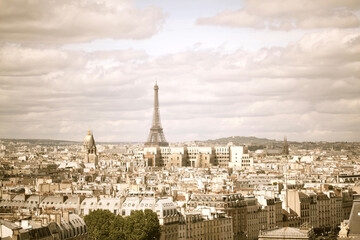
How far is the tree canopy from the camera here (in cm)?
6147

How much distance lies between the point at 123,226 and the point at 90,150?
4254 inches

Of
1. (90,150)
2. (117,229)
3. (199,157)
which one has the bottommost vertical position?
(117,229)

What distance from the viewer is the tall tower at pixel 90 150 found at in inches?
6521

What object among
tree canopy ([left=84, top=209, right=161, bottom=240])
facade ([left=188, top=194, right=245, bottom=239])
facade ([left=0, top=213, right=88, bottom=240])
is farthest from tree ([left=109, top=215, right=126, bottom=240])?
facade ([left=188, top=194, right=245, bottom=239])

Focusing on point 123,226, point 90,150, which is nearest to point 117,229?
point 123,226

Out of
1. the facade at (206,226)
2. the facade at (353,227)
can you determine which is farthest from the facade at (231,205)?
the facade at (353,227)

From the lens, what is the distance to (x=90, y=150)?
170 m

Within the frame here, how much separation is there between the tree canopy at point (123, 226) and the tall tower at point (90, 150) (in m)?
100

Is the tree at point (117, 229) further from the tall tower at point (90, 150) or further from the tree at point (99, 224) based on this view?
the tall tower at point (90, 150)

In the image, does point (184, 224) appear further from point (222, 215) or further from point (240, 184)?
point (240, 184)

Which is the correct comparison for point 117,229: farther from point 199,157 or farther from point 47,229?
point 199,157

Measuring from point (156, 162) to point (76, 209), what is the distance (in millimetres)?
118993

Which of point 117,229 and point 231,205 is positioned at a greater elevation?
point 231,205

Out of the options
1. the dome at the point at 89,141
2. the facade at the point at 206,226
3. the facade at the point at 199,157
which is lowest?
the facade at the point at 206,226
